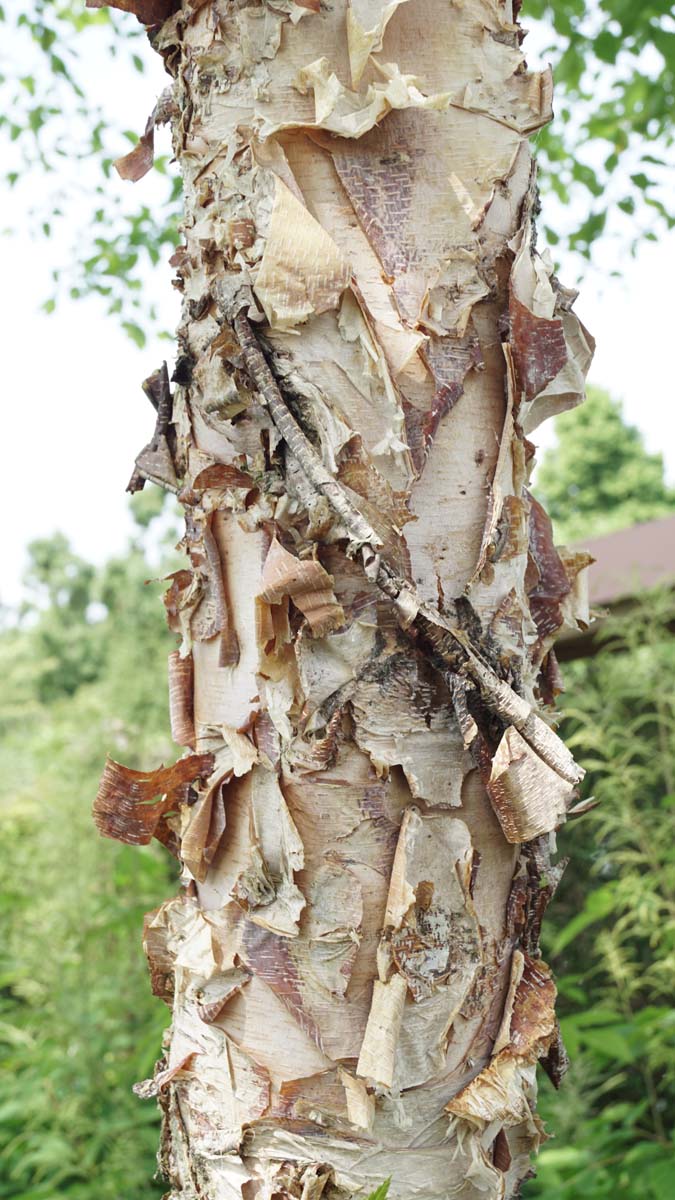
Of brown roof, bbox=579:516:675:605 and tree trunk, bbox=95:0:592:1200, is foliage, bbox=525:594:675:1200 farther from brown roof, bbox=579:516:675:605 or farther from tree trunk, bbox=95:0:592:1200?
tree trunk, bbox=95:0:592:1200

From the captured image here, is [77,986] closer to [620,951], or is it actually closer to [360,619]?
[620,951]

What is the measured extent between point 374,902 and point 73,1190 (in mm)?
2230

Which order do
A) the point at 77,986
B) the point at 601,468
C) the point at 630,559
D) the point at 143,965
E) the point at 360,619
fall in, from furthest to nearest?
1. the point at 601,468
2. the point at 630,559
3. the point at 143,965
4. the point at 77,986
5. the point at 360,619

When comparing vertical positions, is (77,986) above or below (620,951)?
above

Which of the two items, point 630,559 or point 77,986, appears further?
point 630,559

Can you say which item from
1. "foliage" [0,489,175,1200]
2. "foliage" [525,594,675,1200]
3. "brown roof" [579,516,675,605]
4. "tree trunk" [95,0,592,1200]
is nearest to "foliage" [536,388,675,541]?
"brown roof" [579,516,675,605]

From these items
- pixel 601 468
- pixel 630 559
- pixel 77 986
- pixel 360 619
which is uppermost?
pixel 601 468

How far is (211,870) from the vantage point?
2.62 ft

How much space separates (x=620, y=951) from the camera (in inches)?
113

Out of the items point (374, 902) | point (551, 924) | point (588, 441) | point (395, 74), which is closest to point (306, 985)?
point (374, 902)

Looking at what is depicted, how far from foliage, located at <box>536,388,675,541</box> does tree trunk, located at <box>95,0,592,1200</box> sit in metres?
20.4

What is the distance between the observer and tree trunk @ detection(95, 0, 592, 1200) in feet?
2.38

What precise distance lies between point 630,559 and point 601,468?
56.7 ft

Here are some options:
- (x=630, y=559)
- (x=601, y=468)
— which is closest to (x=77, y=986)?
(x=630, y=559)
